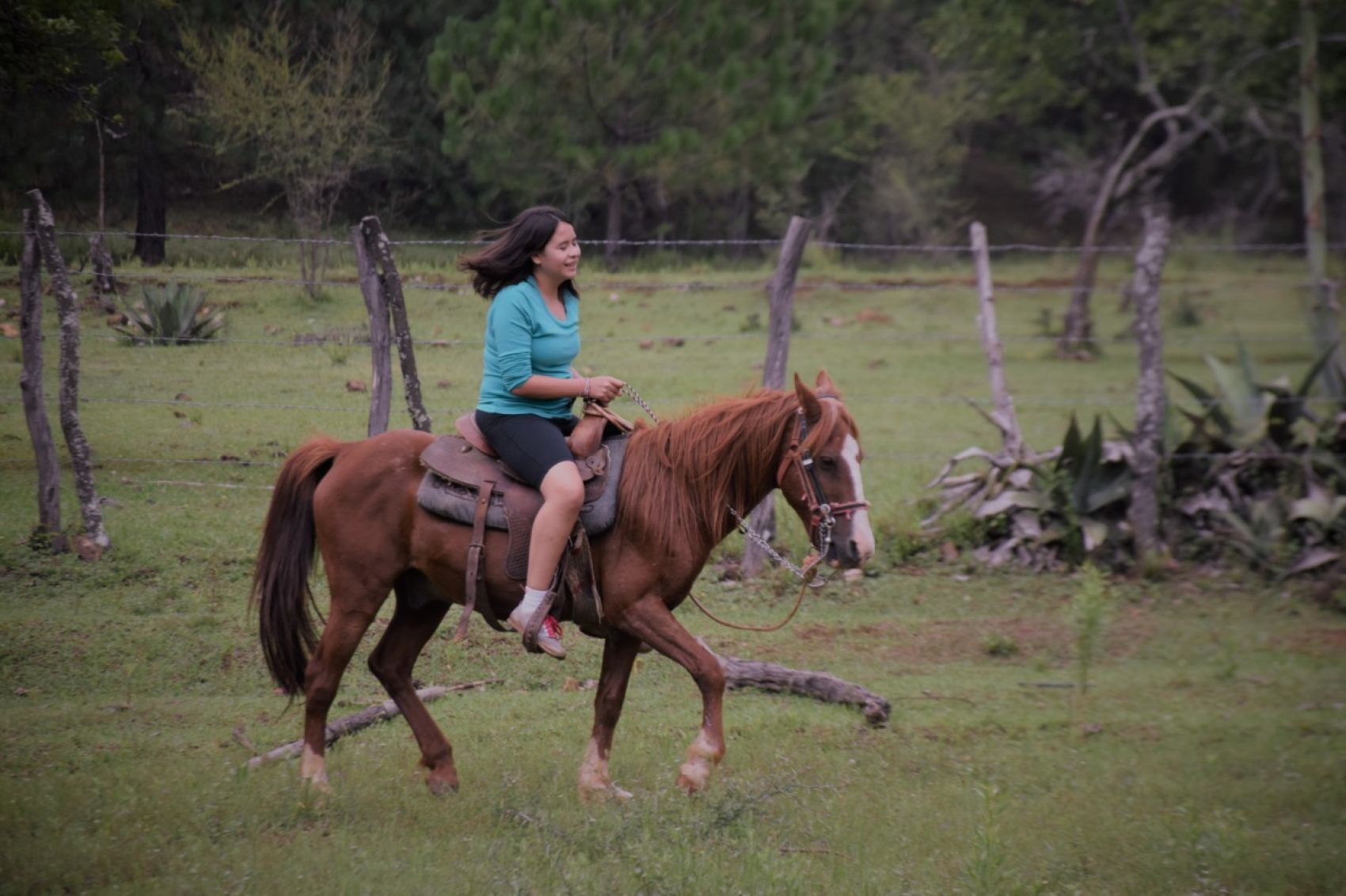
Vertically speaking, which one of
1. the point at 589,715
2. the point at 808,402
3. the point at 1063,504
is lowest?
the point at 589,715

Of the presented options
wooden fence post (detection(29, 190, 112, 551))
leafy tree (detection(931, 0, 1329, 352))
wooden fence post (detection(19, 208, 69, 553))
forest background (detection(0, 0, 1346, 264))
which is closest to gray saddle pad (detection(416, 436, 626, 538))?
wooden fence post (detection(29, 190, 112, 551))

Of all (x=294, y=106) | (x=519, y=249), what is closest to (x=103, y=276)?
(x=294, y=106)

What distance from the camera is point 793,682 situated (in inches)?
276

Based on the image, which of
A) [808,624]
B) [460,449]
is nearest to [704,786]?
[460,449]

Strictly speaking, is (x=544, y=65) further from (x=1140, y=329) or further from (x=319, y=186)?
(x=1140, y=329)

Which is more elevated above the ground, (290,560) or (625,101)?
(625,101)

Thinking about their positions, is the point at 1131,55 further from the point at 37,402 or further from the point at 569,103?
the point at 37,402

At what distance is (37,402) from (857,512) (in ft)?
20.0

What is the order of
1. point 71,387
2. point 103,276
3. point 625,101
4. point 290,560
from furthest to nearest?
1. point 625,101
2. point 103,276
3. point 71,387
4. point 290,560

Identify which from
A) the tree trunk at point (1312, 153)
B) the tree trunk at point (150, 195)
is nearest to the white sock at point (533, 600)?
the tree trunk at point (150, 195)

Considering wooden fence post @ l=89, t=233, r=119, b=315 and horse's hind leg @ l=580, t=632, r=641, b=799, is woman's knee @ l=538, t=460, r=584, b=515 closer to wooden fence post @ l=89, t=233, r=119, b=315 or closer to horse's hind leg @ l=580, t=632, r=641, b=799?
horse's hind leg @ l=580, t=632, r=641, b=799

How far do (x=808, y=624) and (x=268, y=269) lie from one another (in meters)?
4.93

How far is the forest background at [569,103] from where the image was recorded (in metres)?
9.30

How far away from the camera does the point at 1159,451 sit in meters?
9.48
